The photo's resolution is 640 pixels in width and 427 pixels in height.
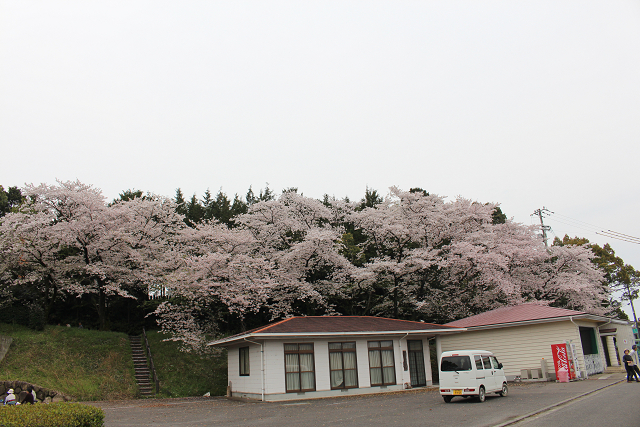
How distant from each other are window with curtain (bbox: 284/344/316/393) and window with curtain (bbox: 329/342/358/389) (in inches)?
39.2

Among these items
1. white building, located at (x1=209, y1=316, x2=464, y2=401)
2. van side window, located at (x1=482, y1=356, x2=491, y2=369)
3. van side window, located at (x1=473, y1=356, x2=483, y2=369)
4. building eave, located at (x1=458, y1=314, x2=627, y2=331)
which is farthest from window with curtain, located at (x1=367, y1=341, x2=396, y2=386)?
van side window, located at (x1=473, y1=356, x2=483, y2=369)

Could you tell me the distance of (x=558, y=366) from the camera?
63.2ft

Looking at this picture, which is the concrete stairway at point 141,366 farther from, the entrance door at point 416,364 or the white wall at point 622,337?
the white wall at point 622,337

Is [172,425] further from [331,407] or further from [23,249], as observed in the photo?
[23,249]

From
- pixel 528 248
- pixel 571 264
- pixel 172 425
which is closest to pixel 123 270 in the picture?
pixel 172 425

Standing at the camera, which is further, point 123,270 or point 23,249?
point 123,270

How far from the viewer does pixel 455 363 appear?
14.0 metres

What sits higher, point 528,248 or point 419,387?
point 528,248

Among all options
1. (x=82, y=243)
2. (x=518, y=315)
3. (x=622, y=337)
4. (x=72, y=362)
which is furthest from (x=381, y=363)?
(x=622, y=337)

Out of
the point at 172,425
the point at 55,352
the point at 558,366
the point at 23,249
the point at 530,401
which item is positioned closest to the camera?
the point at 172,425

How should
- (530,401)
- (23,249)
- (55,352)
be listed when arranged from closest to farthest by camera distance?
(530,401), (55,352), (23,249)

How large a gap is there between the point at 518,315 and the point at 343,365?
32.9ft

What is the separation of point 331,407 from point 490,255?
55.8ft

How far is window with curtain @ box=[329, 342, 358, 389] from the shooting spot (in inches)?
699
